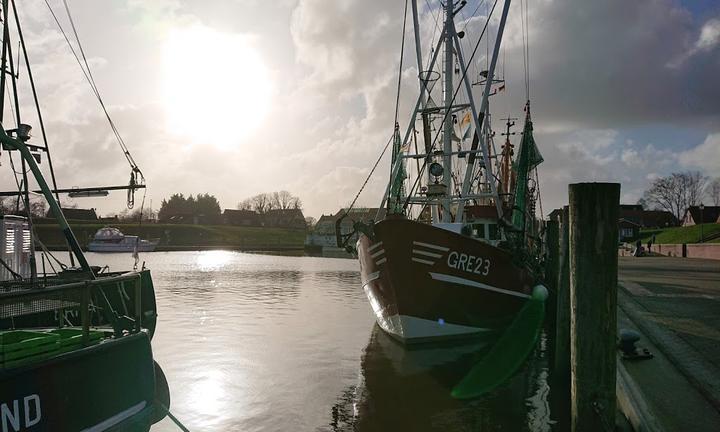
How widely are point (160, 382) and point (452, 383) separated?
19.4 ft

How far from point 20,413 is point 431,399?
7.07m

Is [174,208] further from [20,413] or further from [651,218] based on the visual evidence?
[20,413]

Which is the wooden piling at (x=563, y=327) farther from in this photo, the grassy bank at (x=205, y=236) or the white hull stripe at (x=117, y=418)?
the grassy bank at (x=205, y=236)

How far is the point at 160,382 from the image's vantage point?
339 inches

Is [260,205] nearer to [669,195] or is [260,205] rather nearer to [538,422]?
[669,195]

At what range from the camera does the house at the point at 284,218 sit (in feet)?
507

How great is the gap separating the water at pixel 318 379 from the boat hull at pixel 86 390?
264 cm

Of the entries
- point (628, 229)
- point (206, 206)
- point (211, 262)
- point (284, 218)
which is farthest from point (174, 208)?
point (628, 229)

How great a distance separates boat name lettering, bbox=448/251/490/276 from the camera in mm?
13453

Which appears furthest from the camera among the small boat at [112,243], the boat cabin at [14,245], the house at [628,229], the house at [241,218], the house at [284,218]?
the house at [241,218]

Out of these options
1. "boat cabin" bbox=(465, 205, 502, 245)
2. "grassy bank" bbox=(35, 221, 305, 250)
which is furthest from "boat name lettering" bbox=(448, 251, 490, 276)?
"grassy bank" bbox=(35, 221, 305, 250)

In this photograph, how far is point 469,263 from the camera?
1367 centimetres

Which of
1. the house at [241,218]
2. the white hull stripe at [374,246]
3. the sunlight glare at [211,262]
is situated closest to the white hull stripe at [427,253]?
the white hull stripe at [374,246]

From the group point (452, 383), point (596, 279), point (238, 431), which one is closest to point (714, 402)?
point (596, 279)
